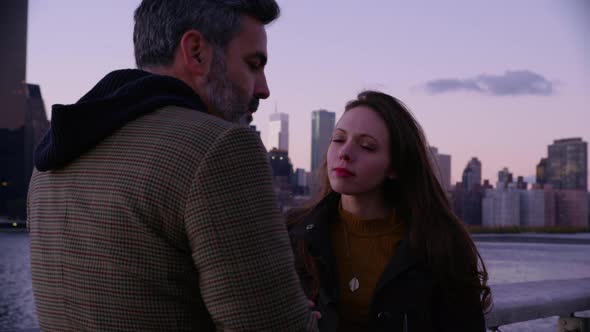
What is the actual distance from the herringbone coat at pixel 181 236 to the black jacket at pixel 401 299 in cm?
129

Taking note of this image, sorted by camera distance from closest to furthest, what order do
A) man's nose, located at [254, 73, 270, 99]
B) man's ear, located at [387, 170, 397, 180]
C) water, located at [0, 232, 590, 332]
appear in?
man's nose, located at [254, 73, 270, 99]
man's ear, located at [387, 170, 397, 180]
water, located at [0, 232, 590, 332]

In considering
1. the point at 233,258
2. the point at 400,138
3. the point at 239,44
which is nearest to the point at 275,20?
the point at 239,44

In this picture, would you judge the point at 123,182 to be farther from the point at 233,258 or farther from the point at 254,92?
the point at 254,92

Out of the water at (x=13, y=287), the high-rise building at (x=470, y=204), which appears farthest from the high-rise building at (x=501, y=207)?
the water at (x=13, y=287)

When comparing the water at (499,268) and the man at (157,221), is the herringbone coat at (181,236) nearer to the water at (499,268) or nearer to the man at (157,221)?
the man at (157,221)

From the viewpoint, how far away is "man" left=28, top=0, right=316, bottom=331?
3.50 ft

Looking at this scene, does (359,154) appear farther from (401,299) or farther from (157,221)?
(157,221)

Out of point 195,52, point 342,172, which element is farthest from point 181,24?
point 342,172

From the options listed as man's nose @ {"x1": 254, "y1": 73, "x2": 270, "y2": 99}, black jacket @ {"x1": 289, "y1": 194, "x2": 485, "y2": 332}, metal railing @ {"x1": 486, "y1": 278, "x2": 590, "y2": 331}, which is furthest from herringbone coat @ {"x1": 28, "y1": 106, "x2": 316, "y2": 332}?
metal railing @ {"x1": 486, "y1": 278, "x2": 590, "y2": 331}

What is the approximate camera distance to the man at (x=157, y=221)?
1067 mm

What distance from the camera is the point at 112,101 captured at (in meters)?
1.21

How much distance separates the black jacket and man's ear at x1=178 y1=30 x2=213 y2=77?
1.33 metres

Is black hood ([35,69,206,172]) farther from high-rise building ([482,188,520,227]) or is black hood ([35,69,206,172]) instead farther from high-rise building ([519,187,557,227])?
high-rise building ([519,187,557,227])

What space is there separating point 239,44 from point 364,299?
144 centimetres
